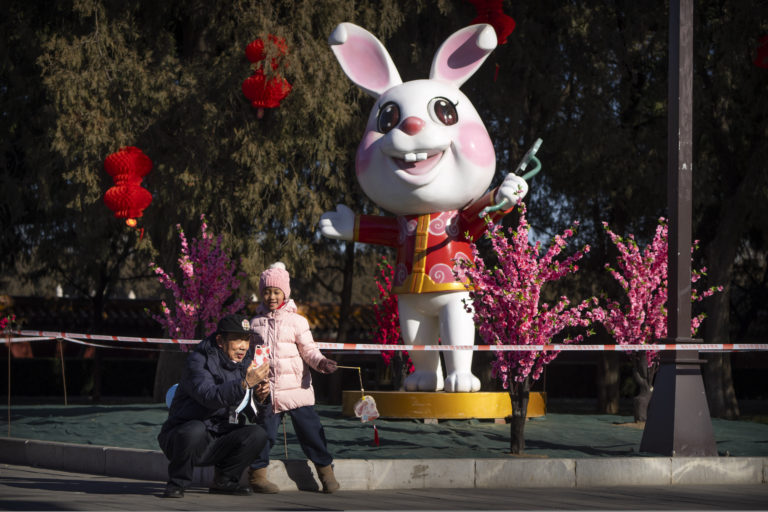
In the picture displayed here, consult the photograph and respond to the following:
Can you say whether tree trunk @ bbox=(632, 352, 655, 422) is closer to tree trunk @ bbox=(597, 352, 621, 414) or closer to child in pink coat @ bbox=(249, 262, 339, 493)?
child in pink coat @ bbox=(249, 262, 339, 493)

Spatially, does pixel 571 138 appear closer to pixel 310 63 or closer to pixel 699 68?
pixel 699 68

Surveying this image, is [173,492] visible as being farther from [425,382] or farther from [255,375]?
[425,382]

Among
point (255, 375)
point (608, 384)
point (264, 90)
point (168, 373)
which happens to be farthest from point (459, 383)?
point (608, 384)

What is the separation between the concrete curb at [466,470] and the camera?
28.9 feet

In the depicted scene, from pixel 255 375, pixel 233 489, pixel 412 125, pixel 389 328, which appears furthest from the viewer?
pixel 389 328

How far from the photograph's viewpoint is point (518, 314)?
1074cm

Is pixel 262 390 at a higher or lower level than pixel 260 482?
higher

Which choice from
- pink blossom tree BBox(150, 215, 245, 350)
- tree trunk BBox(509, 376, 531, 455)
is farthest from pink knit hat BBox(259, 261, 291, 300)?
pink blossom tree BBox(150, 215, 245, 350)

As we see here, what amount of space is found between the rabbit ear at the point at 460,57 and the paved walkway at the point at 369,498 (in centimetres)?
579

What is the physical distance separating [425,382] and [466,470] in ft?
13.3

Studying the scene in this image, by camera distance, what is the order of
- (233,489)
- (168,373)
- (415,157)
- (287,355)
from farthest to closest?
(168,373) < (415,157) < (287,355) < (233,489)

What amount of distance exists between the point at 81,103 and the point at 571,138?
7.72 meters

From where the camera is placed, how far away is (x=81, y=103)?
16.1 m

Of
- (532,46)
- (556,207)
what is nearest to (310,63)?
(532,46)
